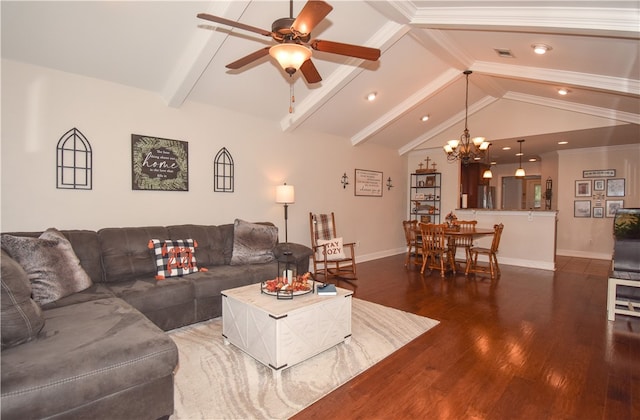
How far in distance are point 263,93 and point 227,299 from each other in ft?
9.13

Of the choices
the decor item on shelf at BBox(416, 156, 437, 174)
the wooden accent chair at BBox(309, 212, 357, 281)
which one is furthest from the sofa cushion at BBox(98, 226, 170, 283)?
the decor item on shelf at BBox(416, 156, 437, 174)

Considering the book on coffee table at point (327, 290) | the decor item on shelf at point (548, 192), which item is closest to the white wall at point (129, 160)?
the book on coffee table at point (327, 290)

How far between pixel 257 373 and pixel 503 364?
6.12 ft

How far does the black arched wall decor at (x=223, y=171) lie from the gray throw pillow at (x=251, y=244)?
25.1 inches

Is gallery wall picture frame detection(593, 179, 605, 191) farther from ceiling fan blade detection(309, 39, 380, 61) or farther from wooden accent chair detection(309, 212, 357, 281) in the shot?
ceiling fan blade detection(309, 39, 380, 61)

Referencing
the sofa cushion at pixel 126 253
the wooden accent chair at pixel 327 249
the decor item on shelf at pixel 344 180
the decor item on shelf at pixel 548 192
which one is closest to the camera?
the sofa cushion at pixel 126 253

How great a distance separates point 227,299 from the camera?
110 inches

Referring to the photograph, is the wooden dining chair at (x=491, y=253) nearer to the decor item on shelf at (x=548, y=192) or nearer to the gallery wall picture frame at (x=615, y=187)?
the gallery wall picture frame at (x=615, y=187)

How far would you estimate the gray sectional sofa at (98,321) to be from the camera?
1515 millimetres

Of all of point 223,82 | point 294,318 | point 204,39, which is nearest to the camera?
point 294,318

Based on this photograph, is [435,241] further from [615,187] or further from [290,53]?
[615,187]

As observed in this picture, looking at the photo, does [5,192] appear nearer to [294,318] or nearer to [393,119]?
[294,318]

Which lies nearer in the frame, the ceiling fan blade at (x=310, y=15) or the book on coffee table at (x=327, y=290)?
the ceiling fan blade at (x=310, y=15)

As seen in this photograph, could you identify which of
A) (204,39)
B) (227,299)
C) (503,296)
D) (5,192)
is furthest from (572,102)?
(5,192)
